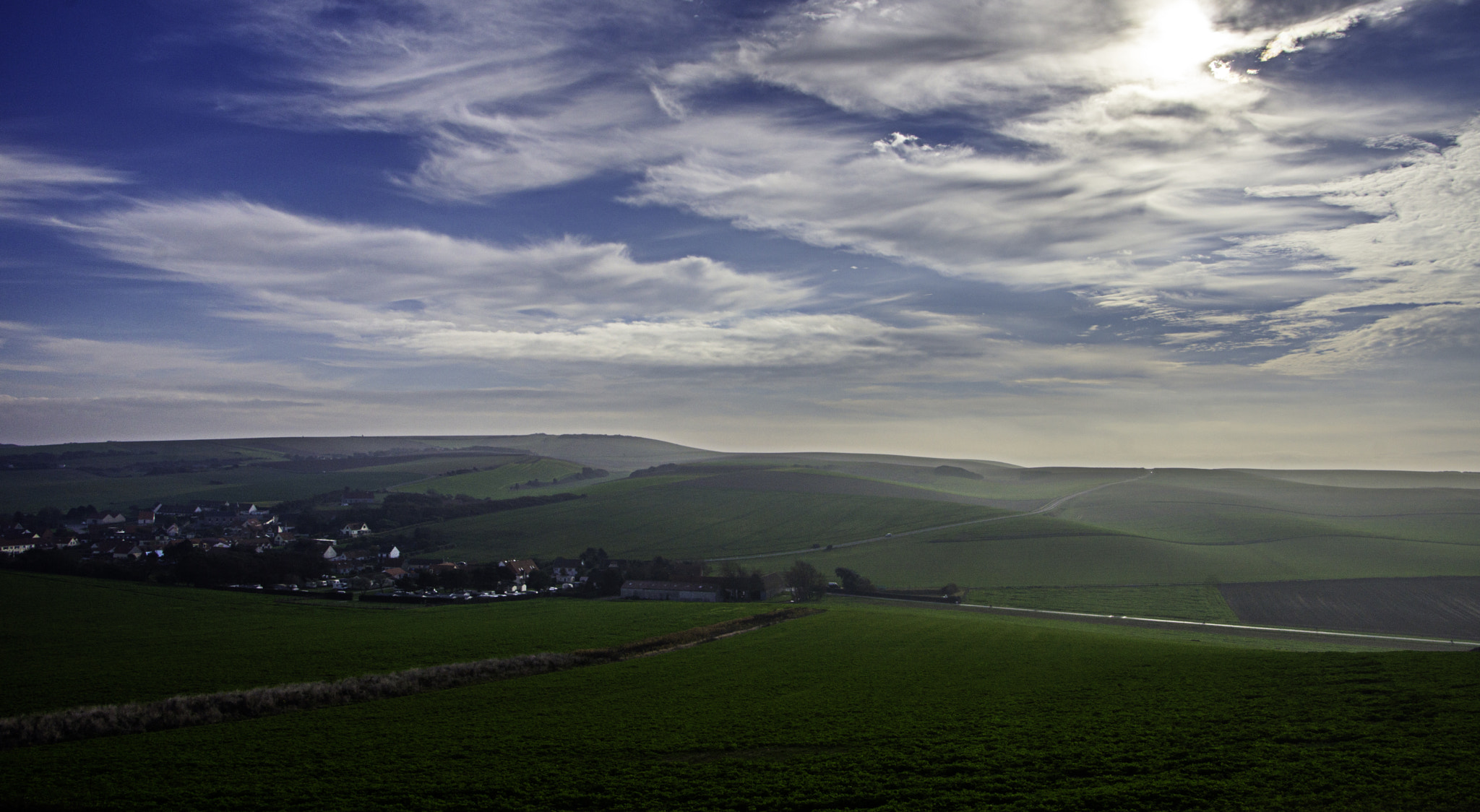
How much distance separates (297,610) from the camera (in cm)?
Answer: 5088

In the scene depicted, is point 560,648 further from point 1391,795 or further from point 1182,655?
point 1391,795

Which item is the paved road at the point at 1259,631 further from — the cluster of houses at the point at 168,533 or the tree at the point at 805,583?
the cluster of houses at the point at 168,533

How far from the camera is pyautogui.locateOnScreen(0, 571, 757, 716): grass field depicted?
1123 inches

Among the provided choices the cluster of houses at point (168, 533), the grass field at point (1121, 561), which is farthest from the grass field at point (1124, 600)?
the cluster of houses at point (168, 533)

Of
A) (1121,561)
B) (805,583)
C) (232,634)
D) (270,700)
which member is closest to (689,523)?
(805,583)

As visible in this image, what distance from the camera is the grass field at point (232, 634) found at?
1123 inches

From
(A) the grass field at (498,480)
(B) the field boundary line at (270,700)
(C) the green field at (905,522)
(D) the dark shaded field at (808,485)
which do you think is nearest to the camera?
(B) the field boundary line at (270,700)

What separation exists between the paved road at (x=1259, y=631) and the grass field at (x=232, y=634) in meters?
24.4

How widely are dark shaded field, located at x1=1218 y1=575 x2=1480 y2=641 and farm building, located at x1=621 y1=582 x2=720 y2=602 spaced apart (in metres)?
45.3

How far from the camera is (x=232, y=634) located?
40562 mm

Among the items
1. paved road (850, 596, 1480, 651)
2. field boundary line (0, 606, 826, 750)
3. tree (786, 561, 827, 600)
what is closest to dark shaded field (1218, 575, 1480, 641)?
paved road (850, 596, 1480, 651)

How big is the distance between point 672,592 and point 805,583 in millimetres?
12967

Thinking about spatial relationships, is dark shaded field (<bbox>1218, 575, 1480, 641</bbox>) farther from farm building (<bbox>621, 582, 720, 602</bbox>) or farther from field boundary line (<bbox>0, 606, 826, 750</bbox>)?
field boundary line (<bbox>0, 606, 826, 750</bbox>)

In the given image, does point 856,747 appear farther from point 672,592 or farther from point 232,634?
point 672,592
